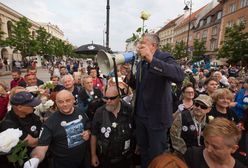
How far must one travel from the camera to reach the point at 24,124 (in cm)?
260

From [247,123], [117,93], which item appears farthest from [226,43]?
[117,93]

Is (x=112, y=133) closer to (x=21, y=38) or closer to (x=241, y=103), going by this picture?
(x=241, y=103)

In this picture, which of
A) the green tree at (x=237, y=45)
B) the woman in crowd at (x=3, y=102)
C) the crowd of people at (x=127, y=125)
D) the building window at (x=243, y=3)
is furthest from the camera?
the building window at (x=243, y=3)

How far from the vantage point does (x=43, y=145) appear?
2.43 meters

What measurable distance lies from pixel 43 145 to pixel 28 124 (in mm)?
404

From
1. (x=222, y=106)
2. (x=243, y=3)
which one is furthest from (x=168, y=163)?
(x=243, y=3)

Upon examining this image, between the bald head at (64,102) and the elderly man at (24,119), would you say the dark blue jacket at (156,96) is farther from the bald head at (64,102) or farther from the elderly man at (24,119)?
the elderly man at (24,119)

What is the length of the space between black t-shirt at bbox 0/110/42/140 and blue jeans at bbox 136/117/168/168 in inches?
52.8

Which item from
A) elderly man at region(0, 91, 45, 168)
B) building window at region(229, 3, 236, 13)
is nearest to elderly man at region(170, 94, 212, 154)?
elderly man at region(0, 91, 45, 168)

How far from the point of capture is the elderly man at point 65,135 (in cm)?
254

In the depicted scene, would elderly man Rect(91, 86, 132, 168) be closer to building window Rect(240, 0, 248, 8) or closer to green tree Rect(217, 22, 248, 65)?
green tree Rect(217, 22, 248, 65)

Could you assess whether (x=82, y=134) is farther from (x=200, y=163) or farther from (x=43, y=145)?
(x=200, y=163)

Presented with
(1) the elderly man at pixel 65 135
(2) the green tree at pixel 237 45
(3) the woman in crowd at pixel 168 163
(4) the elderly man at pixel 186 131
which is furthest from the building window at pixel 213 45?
(3) the woman in crowd at pixel 168 163

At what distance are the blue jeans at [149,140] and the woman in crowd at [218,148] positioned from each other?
2.06 ft
